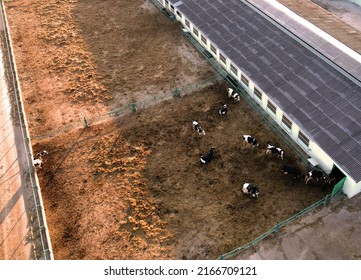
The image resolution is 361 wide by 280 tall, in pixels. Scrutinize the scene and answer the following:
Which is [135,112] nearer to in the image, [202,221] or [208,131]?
[208,131]

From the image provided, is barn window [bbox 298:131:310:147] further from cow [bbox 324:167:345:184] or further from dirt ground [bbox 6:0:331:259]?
cow [bbox 324:167:345:184]

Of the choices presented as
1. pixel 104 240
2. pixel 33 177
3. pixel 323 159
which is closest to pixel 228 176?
pixel 323 159

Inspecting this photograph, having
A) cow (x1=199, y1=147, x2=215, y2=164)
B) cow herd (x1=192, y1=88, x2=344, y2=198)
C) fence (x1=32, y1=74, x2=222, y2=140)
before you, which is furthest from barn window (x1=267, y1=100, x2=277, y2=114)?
cow (x1=199, y1=147, x2=215, y2=164)

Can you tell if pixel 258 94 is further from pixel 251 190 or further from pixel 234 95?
pixel 251 190

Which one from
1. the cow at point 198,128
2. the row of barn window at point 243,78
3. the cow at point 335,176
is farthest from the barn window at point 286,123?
the cow at point 198,128

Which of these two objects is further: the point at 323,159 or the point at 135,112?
the point at 135,112

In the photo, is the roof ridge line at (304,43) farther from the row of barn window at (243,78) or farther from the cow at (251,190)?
the cow at (251,190)
